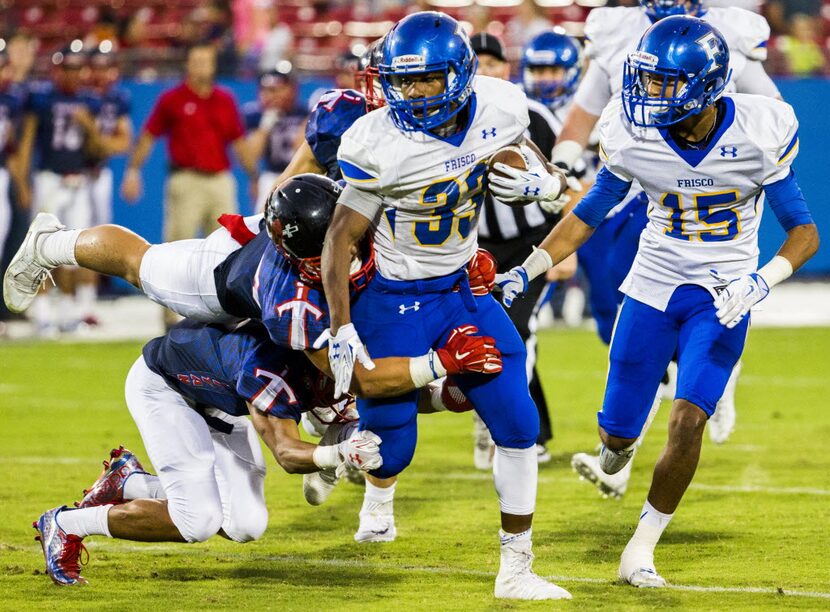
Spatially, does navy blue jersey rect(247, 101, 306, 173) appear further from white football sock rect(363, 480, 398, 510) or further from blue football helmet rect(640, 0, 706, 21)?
white football sock rect(363, 480, 398, 510)

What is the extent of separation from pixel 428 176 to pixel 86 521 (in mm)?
1664

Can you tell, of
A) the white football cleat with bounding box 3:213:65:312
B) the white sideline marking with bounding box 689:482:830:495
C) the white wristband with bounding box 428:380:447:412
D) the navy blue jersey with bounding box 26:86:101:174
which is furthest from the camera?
the navy blue jersey with bounding box 26:86:101:174

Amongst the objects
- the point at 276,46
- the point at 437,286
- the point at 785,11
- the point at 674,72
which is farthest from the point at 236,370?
the point at 785,11

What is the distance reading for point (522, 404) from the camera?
438 cm

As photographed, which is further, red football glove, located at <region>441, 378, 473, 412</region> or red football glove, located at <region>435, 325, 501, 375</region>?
red football glove, located at <region>441, 378, 473, 412</region>

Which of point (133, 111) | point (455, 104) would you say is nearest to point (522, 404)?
point (455, 104)

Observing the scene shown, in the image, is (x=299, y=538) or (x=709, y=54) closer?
(x=709, y=54)

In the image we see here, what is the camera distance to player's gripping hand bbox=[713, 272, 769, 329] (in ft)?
14.4

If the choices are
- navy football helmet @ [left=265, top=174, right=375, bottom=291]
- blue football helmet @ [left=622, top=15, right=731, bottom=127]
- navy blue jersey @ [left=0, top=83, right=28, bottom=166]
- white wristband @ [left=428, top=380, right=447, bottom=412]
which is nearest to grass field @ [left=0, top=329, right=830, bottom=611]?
white wristband @ [left=428, top=380, right=447, bottom=412]

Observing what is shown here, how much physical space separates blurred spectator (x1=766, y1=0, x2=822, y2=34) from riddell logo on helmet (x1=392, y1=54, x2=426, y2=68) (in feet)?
35.1

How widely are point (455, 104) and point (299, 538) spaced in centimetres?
197

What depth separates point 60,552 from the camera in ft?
15.3

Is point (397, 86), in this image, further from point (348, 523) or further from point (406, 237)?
point (348, 523)

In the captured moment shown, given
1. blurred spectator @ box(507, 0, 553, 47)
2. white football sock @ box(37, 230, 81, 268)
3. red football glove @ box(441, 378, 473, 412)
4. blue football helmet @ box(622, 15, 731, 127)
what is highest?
blue football helmet @ box(622, 15, 731, 127)
